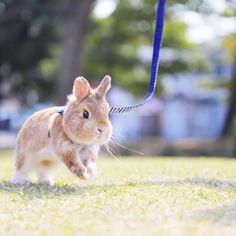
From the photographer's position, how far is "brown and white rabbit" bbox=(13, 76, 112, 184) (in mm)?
4953

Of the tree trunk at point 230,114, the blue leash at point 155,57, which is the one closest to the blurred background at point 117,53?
the tree trunk at point 230,114

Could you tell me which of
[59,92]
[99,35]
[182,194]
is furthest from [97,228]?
[99,35]

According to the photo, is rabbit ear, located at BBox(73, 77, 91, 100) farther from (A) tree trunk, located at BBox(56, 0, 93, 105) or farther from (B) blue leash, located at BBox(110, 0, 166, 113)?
(A) tree trunk, located at BBox(56, 0, 93, 105)

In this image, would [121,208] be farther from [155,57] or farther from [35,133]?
[155,57]

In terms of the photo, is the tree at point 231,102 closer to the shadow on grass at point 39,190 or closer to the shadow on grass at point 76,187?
the shadow on grass at point 76,187

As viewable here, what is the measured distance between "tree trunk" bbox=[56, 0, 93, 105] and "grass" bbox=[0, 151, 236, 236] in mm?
10875

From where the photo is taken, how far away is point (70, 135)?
502cm

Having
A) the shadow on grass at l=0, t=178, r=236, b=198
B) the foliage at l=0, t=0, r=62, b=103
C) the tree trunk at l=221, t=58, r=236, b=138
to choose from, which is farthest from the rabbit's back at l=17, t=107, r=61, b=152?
the foliage at l=0, t=0, r=62, b=103

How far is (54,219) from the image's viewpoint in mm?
3744

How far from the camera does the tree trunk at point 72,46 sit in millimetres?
16594

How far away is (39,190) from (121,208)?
3.70ft

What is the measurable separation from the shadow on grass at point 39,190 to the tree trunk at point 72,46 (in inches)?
441

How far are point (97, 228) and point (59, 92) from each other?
43.9 ft

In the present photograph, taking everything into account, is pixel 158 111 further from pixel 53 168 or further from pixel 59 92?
pixel 53 168
